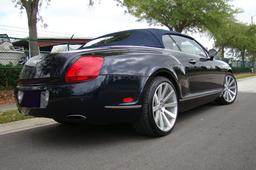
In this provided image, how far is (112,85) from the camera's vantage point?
12.4ft

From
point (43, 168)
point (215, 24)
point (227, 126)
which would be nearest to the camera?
point (43, 168)

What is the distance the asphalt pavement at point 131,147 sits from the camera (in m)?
3.32

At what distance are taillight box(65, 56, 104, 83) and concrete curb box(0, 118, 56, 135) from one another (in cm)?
181

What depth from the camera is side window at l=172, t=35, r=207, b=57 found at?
5.45 m

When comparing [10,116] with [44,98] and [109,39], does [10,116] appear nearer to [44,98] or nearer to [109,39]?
[109,39]

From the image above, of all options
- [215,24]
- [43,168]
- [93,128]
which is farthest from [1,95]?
[215,24]

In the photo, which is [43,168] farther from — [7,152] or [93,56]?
[93,56]

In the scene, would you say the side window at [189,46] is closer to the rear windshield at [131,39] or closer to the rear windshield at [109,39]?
the rear windshield at [131,39]

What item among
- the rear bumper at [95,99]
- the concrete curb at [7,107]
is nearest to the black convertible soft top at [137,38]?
the rear bumper at [95,99]

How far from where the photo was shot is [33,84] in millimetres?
3998

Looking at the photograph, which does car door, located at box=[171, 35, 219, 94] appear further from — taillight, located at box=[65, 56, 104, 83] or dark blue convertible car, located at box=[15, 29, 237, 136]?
taillight, located at box=[65, 56, 104, 83]

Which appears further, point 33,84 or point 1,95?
point 1,95

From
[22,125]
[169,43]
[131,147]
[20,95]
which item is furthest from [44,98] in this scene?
[169,43]

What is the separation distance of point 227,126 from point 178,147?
138 cm
